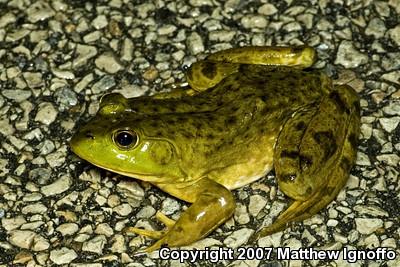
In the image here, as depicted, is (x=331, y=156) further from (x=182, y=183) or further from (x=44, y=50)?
(x=44, y=50)

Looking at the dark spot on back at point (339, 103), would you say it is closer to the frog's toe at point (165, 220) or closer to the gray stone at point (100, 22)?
the frog's toe at point (165, 220)

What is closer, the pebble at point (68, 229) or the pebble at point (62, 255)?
the pebble at point (62, 255)

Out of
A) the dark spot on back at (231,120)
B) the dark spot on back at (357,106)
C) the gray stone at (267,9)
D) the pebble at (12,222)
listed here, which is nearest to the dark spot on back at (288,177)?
the dark spot on back at (231,120)

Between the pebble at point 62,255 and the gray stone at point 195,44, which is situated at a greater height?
the gray stone at point 195,44

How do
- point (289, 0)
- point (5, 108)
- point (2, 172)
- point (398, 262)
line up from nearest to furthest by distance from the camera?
point (398, 262), point (2, 172), point (5, 108), point (289, 0)

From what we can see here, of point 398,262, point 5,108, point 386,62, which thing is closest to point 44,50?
point 5,108

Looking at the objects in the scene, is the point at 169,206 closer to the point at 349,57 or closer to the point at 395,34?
the point at 349,57
